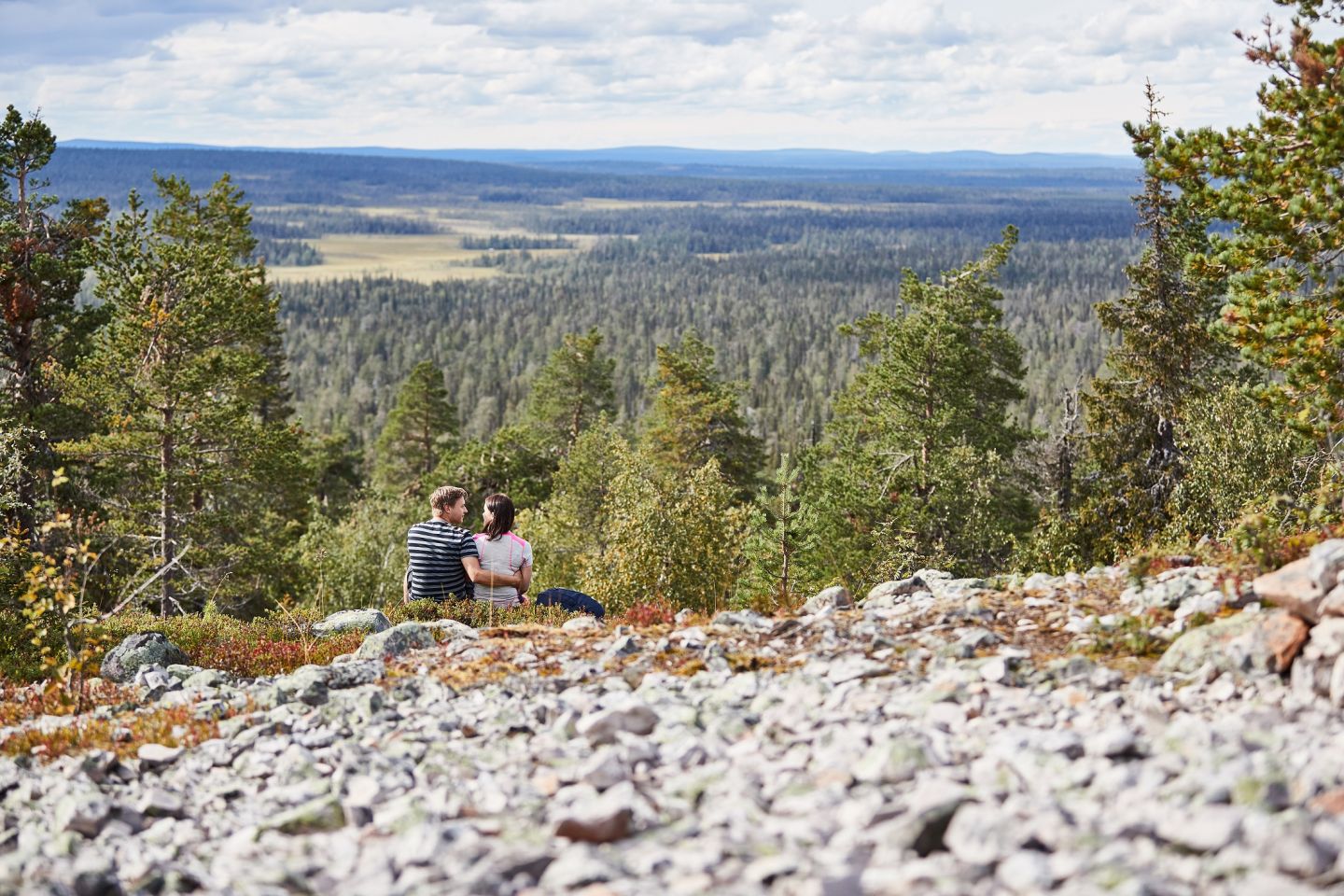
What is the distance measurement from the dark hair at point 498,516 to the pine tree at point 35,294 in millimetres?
16218

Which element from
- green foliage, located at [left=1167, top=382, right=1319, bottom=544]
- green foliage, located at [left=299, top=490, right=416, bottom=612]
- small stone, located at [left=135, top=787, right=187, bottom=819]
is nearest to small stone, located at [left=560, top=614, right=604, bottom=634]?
small stone, located at [left=135, top=787, right=187, bottom=819]

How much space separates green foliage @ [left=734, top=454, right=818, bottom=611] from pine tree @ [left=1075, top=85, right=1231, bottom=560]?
7.97 metres

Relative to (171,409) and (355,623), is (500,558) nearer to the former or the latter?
(355,623)

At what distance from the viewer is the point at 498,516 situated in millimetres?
13758

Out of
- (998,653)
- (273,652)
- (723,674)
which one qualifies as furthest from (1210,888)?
(273,652)

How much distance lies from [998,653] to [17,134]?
29331 mm

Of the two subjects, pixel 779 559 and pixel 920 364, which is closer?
pixel 779 559

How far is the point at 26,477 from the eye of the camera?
979 inches

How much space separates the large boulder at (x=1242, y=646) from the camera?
7566mm

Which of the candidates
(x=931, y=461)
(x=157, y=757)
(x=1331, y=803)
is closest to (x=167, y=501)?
(x=157, y=757)

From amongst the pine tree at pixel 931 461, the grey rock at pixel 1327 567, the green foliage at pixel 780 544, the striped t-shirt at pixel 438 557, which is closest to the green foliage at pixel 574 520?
the green foliage at pixel 780 544

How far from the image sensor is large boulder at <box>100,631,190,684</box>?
12102 mm

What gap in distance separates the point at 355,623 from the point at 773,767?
8702 mm

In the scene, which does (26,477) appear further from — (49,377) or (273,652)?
(273,652)
